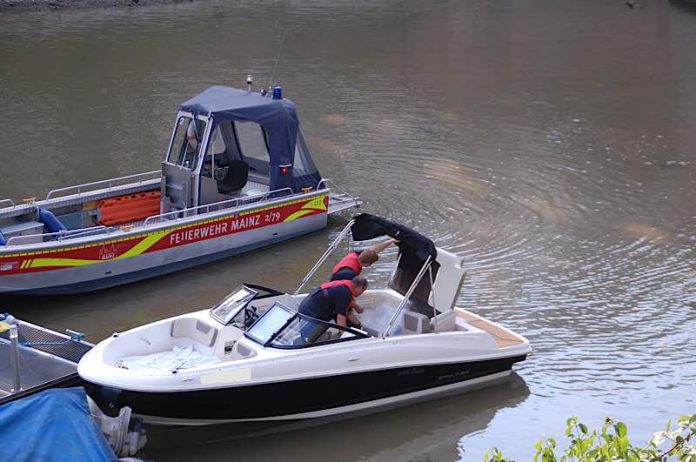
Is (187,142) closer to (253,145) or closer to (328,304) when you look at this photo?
(253,145)

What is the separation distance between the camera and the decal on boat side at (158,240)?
41.8 ft

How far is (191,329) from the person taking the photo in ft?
35.5

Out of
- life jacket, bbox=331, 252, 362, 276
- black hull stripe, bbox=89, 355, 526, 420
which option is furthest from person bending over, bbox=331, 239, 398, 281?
black hull stripe, bbox=89, 355, 526, 420

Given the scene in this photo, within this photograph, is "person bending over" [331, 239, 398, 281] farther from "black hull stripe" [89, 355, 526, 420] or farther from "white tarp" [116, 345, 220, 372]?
"white tarp" [116, 345, 220, 372]

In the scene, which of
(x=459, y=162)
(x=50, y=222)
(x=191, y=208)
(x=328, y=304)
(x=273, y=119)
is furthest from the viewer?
(x=459, y=162)

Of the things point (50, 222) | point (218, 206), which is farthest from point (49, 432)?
point (218, 206)

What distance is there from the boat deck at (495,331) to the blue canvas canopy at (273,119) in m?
4.49

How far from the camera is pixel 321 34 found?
3341 centimetres

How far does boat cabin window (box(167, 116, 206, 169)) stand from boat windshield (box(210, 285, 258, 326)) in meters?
4.26

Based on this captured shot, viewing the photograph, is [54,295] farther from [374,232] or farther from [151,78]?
[151,78]

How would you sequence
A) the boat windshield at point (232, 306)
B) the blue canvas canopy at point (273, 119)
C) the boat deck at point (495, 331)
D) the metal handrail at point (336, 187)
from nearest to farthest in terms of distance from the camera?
the boat windshield at point (232, 306) → the boat deck at point (495, 331) → the blue canvas canopy at point (273, 119) → the metal handrail at point (336, 187)

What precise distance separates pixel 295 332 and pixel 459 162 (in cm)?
1025

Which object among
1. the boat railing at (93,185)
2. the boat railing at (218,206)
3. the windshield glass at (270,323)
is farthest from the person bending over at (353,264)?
the boat railing at (93,185)

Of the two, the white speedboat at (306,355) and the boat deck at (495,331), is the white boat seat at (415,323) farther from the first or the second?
the boat deck at (495,331)
